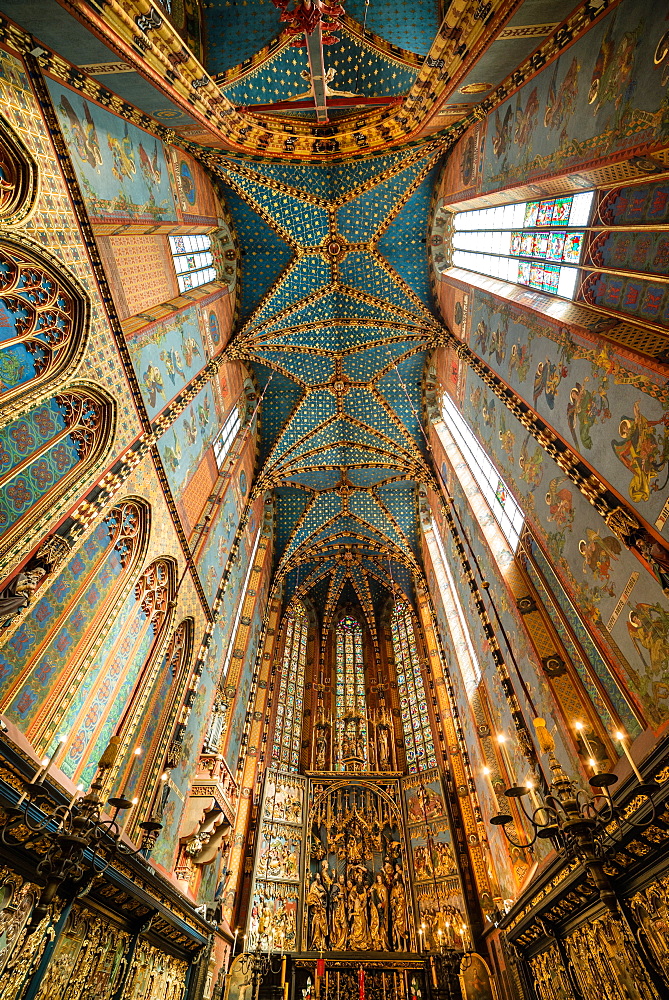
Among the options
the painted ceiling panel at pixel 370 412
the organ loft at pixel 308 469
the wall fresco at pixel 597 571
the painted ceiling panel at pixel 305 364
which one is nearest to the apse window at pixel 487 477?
the organ loft at pixel 308 469

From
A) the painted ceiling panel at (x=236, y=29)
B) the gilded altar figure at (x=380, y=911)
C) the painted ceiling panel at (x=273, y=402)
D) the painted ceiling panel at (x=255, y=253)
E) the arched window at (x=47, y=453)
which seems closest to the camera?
the arched window at (x=47, y=453)

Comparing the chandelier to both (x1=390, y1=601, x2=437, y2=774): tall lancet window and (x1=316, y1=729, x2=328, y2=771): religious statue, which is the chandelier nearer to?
(x1=316, y1=729, x2=328, y2=771): religious statue

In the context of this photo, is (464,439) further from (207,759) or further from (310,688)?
(310,688)

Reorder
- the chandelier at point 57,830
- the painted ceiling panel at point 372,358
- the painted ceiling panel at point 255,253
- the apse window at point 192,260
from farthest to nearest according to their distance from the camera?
the painted ceiling panel at point 372,358, the painted ceiling panel at point 255,253, the apse window at point 192,260, the chandelier at point 57,830

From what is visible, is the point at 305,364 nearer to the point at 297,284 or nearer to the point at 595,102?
the point at 297,284

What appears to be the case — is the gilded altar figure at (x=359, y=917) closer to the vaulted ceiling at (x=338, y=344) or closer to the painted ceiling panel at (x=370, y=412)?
the vaulted ceiling at (x=338, y=344)

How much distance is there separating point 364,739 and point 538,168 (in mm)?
17609

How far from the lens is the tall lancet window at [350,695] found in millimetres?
17828

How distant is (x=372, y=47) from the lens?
1103 centimetres

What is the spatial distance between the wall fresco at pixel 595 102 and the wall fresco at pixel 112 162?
6775mm

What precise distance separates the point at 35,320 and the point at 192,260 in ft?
23.3

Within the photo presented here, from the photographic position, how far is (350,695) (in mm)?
21109

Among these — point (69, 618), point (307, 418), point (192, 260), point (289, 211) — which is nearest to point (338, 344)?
point (307, 418)

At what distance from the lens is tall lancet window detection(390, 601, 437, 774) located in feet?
57.8
